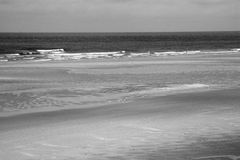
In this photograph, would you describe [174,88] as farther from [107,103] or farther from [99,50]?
[99,50]

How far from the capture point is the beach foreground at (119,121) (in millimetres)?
8336

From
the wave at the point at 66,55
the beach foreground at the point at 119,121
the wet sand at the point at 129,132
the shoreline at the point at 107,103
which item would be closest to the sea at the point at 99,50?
the wave at the point at 66,55

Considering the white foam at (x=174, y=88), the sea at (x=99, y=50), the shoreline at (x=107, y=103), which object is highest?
the shoreline at (x=107, y=103)

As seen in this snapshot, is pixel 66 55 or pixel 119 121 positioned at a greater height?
pixel 119 121

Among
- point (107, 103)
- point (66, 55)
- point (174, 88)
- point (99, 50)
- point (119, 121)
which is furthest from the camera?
point (99, 50)

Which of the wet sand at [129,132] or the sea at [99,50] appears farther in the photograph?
the sea at [99,50]

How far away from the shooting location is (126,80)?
2252 cm

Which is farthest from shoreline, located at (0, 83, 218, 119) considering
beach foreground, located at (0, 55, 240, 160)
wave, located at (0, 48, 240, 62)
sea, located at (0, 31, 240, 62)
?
sea, located at (0, 31, 240, 62)

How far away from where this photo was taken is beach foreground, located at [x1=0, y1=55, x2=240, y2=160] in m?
8.34

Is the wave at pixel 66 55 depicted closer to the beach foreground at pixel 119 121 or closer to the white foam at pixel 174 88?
the beach foreground at pixel 119 121

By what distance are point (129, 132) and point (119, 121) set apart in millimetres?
1447

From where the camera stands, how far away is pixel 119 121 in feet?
37.8

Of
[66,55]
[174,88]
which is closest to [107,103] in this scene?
[174,88]

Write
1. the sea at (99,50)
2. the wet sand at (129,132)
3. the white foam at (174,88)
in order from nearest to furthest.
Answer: the wet sand at (129,132) → the white foam at (174,88) → the sea at (99,50)
